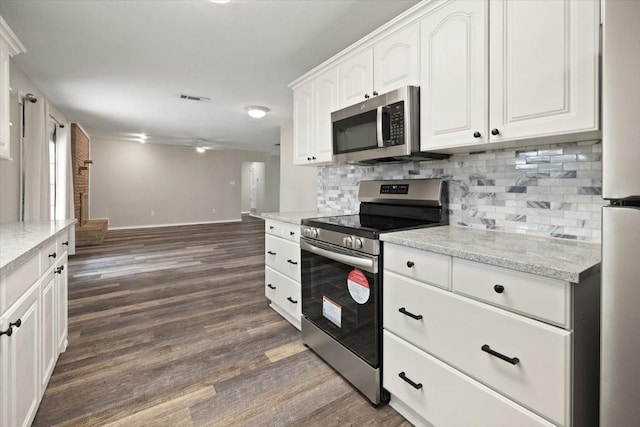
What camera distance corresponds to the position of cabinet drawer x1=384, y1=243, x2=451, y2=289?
4.27 ft

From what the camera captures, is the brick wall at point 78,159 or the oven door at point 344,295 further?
the brick wall at point 78,159

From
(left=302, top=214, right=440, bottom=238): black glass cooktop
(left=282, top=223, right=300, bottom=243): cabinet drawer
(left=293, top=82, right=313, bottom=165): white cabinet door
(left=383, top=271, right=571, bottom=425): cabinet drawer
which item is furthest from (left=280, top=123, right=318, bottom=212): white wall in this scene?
(left=383, top=271, right=571, bottom=425): cabinet drawer

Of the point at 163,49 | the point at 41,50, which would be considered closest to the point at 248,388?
the point at 163,49

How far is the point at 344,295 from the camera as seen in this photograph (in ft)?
6.01

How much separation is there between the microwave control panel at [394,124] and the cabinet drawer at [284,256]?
106 cm

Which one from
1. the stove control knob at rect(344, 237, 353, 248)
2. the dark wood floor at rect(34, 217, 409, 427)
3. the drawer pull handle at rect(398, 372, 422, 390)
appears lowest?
the dark wood floor at rect(34, 217, 409, 427)

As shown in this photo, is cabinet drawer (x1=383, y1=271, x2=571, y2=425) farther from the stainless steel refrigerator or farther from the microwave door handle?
the microwave door handle

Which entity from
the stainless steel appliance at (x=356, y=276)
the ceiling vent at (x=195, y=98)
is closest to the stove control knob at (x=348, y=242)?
the stainless steel appliance at (x=356, y=276)

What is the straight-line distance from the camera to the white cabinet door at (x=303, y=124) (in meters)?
2.78

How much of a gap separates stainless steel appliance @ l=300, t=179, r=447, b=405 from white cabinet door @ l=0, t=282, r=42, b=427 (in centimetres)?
147

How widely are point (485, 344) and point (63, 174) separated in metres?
6.32

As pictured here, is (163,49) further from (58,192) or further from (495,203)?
(58,192)

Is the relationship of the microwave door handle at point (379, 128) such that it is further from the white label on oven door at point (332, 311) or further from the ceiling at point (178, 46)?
the white label on oven door at point (332, 311)

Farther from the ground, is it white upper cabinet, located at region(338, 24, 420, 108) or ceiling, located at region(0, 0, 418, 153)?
ceiling, located at region(0, 0, 418, 153)
